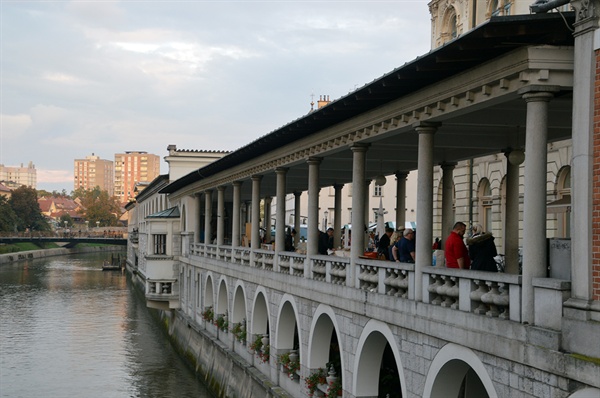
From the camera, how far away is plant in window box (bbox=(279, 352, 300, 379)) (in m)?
21.2

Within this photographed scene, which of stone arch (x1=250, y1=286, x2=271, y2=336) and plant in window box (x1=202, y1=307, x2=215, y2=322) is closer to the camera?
stone arch (x1=250, y1=286, x2=271, y2=336)

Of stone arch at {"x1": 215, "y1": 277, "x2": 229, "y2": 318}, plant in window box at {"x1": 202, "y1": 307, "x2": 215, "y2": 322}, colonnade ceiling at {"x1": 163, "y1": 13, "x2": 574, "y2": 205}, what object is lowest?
plant in window box at {"x1": 202, "y1": 307, "x2": 215, "y2": 322}

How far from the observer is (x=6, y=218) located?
431ft

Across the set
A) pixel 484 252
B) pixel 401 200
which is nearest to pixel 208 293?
pixel 401 200

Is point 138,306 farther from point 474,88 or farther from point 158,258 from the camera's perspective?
point 474,88

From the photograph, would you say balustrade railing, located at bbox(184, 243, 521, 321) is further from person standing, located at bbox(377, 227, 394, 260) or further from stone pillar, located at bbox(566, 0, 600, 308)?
stone pillar, located at bbox(566, 0, 600, 308)

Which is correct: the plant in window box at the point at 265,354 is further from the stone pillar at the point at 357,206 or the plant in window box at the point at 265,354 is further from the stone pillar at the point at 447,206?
the stone pillar at the point at 357,206

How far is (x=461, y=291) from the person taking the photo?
455 inches

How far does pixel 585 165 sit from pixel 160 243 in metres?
40.2

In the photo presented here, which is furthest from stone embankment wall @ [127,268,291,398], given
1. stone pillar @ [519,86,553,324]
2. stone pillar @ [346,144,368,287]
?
stone pillar @ [519,86,553,324]

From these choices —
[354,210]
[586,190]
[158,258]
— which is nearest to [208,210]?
[158,258]

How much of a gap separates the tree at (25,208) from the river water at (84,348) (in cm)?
7271

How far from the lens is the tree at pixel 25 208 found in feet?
487

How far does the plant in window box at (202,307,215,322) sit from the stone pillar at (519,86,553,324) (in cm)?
2534
